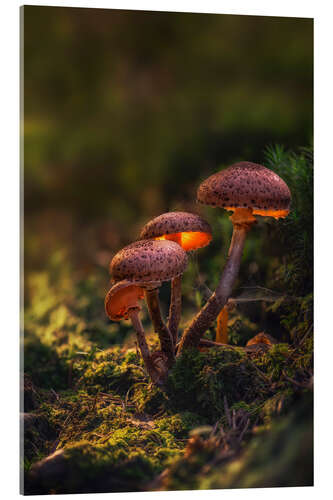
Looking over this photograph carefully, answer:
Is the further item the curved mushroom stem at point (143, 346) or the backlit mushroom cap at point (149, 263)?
the curved mushroom stem at point (143, 346)

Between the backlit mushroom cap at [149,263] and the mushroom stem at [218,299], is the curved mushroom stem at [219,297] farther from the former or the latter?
the backlit mushroom cap at [149,263]

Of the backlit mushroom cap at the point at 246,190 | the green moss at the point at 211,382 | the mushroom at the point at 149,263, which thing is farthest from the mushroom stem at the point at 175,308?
A: the backlit mushroom cap at the point at 246,190

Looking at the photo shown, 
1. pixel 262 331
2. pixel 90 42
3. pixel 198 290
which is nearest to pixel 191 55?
pixel 90 42

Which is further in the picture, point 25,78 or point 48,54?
point 48,54

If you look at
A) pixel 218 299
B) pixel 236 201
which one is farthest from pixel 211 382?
pixel 236 201
